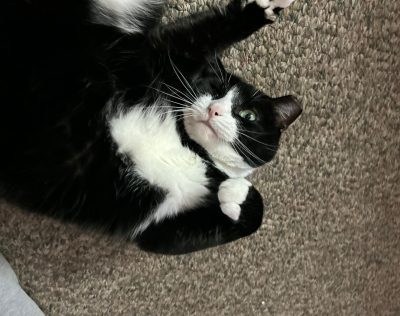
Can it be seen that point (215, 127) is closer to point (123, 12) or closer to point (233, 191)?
point (233, 191)

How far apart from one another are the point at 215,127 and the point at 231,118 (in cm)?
4

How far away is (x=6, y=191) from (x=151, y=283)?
1.55 ft

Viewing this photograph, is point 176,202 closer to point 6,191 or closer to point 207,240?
point 207,240

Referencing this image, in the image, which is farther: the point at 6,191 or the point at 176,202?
the point at 176,202

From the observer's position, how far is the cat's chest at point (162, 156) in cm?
83

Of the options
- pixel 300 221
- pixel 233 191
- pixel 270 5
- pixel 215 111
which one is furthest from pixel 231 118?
pixel 300 221

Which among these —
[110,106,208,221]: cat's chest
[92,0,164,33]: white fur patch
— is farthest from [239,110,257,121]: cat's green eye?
[92,0,164,33]: white fur patch

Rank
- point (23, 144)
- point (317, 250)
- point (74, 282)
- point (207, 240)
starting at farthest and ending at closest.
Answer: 1. point (317, 250)
2. point (74, 282)
3. point (207, 240)
4. point (23, 144)

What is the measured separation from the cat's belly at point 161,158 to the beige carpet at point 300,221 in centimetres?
23

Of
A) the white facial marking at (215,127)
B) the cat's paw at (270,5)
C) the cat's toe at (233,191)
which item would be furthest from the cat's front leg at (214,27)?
the cat's toe at (233,191)

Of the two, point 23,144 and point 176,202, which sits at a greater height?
point 23,144

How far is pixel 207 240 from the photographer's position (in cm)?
88

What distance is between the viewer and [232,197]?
88 centimetres

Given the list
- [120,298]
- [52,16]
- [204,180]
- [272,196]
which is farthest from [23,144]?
[272,196]
